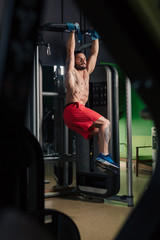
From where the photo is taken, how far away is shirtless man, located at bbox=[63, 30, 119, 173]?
310 centimetres

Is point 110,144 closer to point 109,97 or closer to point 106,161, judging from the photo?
point 106,161

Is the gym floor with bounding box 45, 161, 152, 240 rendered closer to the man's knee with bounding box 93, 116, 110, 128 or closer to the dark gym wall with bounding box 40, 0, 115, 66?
the man's knee with bounding box 93, 116, 110, 128

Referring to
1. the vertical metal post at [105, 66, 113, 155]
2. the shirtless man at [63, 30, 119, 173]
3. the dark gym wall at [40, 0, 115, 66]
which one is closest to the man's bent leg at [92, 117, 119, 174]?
the shirtless man at [63, 30, 119, 173]

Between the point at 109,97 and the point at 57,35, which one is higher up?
the point at 57,35

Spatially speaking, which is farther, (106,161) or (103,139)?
(103,139)

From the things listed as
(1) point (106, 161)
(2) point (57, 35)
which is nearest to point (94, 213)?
(1) point (106, 161)

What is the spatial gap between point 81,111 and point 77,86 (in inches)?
13.8

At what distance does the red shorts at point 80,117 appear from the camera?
3.14 m

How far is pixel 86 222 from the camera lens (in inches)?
102

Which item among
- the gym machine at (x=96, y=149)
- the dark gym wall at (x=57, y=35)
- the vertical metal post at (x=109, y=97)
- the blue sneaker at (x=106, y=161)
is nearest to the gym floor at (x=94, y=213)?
the gym machine at (x=96, y=149)

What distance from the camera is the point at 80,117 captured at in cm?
316

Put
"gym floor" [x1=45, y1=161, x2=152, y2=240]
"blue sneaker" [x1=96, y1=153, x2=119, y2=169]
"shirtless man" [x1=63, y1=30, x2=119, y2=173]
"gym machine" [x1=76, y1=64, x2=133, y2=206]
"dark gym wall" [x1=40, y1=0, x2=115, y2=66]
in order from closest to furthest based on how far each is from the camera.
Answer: "gym floor" [x1=45, y1=161, x2=152, y2=240]
"blue sneaker" [x1=96, y1=153, x2=119, y2=169]
"shirtless man" [x1=63, y1=30, x2=119, y2=173]
"gym machine" [x1=76, y1=64, x2=133, y2=206]
"dark gym wall" [x1=40, y1=0, x2=115, y2=66]

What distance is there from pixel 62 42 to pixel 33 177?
3.32 metres

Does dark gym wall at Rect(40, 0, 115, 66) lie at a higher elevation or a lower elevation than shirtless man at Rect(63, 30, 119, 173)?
higher
